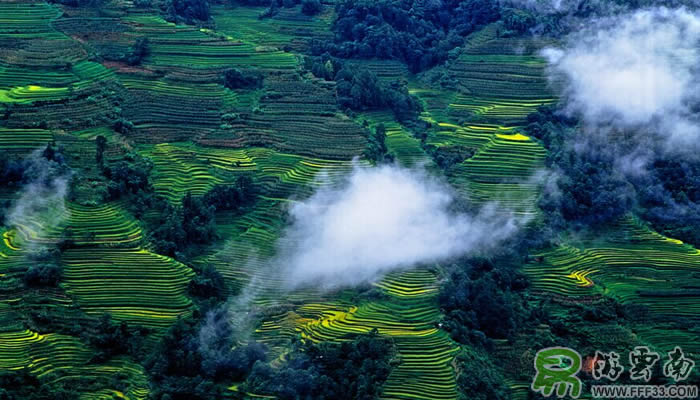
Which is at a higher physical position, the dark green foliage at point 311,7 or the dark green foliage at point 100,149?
the dark green foliage at point 311,7

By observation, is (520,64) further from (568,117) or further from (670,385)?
(670,385)

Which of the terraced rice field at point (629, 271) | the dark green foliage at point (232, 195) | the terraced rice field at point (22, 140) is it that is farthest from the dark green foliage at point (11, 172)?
the terraced rice field at point (629, 271)

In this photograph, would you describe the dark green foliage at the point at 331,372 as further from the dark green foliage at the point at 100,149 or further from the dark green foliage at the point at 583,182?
the dark green foliage at the point at 100,149

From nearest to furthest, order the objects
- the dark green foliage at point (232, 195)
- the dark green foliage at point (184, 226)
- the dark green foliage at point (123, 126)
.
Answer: the dark green foliage at point (184, 226), the dark green foliage at point (232, 195), the dark green foliage at point (123, 126)

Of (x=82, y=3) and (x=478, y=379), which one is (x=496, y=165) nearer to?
(x=478, y=379)

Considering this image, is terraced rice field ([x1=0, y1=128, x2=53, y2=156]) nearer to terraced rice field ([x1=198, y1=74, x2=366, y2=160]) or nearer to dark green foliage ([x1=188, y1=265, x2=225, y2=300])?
terraced rice field ([x1=198, y1=74, x2=366, y2=160])

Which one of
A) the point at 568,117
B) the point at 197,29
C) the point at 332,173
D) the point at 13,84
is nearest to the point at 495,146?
the point at 568,117
